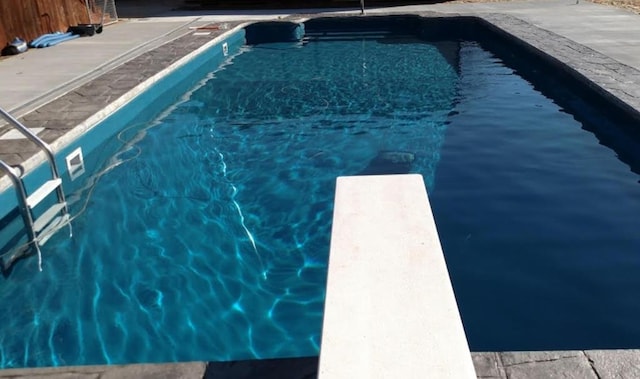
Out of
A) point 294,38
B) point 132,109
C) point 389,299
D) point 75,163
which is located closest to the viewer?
point 389,299

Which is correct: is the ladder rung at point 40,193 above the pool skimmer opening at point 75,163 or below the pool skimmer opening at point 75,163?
above

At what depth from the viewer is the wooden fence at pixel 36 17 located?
37.6 feet

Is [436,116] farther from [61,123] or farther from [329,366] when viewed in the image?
[329,366]

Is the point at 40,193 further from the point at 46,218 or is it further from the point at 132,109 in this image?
the point at 132,109

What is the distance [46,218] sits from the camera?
17.3ft

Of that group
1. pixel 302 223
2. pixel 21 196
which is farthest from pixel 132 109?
pixel 302 223

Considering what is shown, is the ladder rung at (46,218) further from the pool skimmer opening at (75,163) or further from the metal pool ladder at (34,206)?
the pool skimmer opening at (75,163)

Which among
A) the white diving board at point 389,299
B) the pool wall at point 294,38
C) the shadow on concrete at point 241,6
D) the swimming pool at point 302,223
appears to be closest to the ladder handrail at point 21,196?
the swimming pool at point 302,223

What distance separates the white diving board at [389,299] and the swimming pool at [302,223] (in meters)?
1.33

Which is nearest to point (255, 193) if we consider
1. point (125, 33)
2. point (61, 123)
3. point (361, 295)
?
point (61, 123)

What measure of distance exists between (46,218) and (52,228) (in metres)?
0.21

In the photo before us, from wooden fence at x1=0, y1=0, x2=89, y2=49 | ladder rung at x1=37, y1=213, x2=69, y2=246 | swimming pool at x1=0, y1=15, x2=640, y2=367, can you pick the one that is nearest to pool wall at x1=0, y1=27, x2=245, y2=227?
swimming pool at x1=0, y1=15, x2=640, y2=367

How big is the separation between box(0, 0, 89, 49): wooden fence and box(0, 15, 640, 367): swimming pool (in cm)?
450

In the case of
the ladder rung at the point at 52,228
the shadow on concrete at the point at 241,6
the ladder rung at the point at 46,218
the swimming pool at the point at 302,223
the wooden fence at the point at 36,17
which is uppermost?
the wooden fence at the point at 36,17
